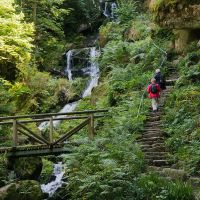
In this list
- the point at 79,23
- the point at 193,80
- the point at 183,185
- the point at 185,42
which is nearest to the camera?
the point at 183,185

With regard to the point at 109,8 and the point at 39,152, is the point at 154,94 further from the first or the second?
the point at 109,8

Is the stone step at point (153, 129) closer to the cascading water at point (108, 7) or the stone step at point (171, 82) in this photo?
the stone step at point (171, 82)

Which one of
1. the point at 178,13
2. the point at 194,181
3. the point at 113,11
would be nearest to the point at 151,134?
the point at 194,181

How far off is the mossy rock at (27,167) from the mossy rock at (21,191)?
1.63 meters

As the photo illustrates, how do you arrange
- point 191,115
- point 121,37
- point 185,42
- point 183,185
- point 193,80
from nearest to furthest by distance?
point 183,185
point 191,115
point 193,80
point 185,42
point 121,37

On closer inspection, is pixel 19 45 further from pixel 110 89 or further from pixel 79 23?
pixel 79 23

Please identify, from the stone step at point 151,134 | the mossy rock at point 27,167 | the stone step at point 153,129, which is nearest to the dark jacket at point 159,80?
the stone step at point 153,129

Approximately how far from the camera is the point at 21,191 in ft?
37.0

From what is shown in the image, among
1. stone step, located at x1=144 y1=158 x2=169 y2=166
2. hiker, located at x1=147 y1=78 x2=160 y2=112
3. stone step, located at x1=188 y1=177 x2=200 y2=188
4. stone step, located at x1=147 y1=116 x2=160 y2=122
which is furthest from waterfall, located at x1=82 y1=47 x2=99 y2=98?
stone step, located at x1=188 y1=177 x2=200 y2=188

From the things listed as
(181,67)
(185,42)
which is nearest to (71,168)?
(181,67)

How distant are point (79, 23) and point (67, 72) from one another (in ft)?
22.4

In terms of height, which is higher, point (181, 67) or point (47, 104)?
point (181, 67)

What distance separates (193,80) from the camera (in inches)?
575

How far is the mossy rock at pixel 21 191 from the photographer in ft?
36.1
